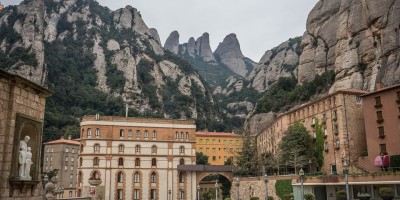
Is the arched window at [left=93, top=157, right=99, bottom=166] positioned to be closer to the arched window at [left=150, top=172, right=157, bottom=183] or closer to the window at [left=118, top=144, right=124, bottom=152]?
the window at [left=118, top=144, right=124, bottom=152]

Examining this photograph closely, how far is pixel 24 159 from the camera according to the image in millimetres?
14984

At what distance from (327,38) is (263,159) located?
37.1 meters

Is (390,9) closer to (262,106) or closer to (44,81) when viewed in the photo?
(262,106)

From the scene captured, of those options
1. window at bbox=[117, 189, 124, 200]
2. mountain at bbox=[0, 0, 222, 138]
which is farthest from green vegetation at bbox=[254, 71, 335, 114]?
window at bbox=[117, 189, 124, 200]

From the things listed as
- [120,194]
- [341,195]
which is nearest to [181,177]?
[120,194]

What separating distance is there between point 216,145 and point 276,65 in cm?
5613

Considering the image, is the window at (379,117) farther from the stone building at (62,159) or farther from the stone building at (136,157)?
the stone building at (62,159)

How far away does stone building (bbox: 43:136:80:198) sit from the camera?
92250 millimetres

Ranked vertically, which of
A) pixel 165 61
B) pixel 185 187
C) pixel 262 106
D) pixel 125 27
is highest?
pixel 125 27

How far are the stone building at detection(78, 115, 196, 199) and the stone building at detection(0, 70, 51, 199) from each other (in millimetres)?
47871

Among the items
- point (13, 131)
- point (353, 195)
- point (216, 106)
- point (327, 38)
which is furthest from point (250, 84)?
point (13, 131)

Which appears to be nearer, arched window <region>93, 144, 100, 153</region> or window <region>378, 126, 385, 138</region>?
window <region>378, 126, 385, 138</region>

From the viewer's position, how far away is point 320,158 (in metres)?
52.8

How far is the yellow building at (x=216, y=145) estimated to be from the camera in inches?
3903
